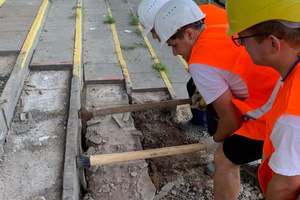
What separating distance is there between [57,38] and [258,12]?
14.3ft

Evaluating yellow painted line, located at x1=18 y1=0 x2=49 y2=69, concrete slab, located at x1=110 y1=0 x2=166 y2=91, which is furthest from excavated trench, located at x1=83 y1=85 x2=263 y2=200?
yellow painted line, located at x1=18 y1=0 x2=49 y2=69

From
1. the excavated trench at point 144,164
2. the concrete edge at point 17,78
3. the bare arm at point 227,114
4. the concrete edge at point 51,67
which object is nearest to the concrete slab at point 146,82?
the excavated trench at point 144,164

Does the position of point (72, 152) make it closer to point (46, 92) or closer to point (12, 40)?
point (46, 92)

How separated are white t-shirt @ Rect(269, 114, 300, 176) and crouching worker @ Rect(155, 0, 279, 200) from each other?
0.91 metres

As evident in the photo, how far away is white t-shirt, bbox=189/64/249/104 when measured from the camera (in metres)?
2.53

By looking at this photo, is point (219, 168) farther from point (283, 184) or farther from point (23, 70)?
point (23, 70)

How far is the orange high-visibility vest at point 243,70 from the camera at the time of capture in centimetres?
251

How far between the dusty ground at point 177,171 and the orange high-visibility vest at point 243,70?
3.19 feet

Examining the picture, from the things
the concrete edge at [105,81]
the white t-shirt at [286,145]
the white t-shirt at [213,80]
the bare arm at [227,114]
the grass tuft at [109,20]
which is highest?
the white t-shirt at [286,145]

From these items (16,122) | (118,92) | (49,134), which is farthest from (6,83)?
(118,92)

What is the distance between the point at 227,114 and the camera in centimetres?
264

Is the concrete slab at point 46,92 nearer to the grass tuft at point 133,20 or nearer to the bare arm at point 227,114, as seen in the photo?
the bare arm at point 227,114

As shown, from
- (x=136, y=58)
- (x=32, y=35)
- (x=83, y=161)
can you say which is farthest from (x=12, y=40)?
(x=83, y=161)

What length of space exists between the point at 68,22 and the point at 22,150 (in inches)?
143
